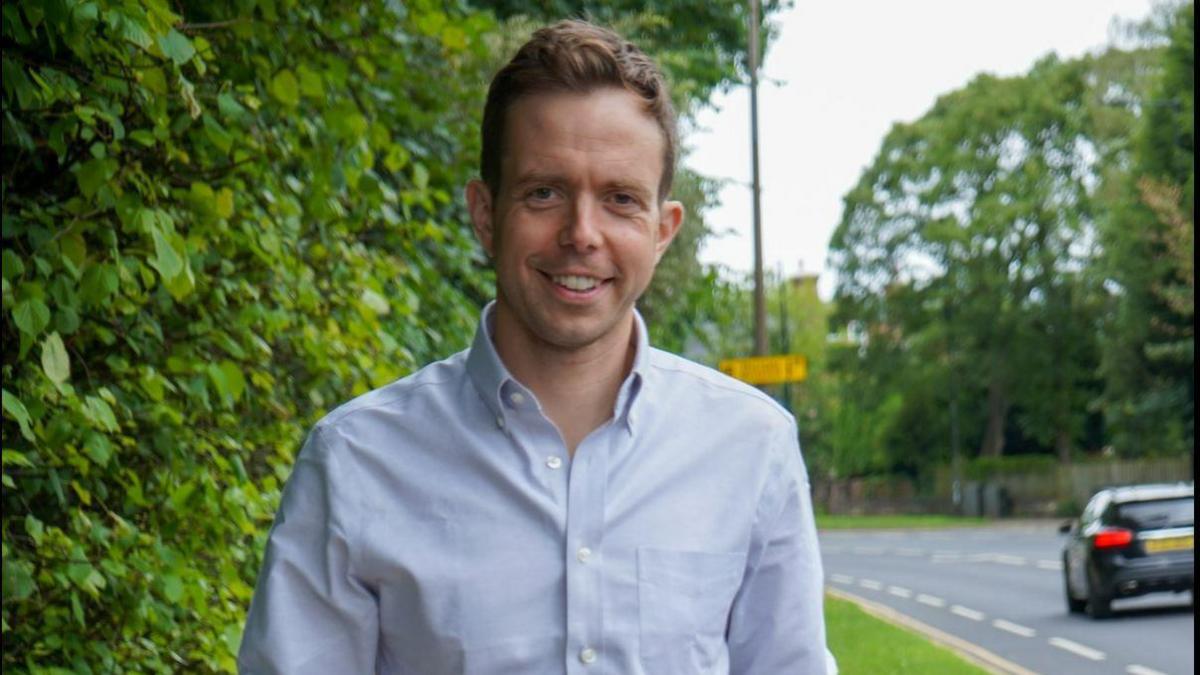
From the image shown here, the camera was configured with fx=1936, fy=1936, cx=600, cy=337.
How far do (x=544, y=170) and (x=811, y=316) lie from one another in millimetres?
95366

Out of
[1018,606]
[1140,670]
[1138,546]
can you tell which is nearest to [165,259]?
[1140,670]

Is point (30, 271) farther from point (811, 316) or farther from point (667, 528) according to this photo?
point (811, 316)

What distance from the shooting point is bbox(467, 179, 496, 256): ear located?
257 centimetres

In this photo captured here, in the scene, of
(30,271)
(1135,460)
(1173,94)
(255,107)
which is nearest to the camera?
(30,271)

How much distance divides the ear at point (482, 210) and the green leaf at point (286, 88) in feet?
8.80

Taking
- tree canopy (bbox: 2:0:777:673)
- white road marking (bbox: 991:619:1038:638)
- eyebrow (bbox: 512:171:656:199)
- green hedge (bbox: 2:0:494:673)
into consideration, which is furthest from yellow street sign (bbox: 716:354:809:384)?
eyebrow (bbox: 512:171:656:199)

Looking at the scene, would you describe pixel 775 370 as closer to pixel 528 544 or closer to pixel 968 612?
pixel 968 612

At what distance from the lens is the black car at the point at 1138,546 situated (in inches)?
773

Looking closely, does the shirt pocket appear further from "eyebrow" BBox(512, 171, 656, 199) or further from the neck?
"eyebrow" BBox(512, 171, 656, 199)

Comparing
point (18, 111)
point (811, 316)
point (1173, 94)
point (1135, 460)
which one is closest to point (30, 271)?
point (18, 111)

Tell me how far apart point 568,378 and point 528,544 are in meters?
0.24

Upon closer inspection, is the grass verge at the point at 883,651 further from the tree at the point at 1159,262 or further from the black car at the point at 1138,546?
the tree at the point at 1159,262

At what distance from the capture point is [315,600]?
2.38 metres

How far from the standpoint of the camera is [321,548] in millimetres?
2391
